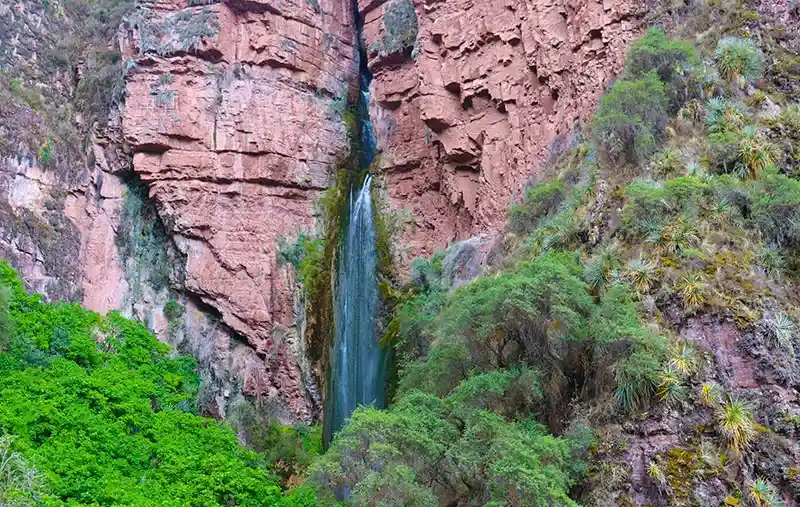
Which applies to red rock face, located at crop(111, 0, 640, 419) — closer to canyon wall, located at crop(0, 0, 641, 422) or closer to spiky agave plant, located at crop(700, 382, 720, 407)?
canyon wall, located at crop(0, 0, 641, 422)

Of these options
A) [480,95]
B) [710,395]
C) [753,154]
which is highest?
[480,95]

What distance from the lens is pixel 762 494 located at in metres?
11.2

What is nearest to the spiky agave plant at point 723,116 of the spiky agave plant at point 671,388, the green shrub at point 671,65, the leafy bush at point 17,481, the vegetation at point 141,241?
the green shrub at point 671,65

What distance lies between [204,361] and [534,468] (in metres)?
18.0

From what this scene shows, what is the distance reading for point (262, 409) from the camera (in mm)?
26375

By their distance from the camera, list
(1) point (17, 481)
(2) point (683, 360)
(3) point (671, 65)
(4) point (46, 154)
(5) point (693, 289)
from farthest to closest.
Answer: (4) point (46, 154)
(3) point (671, 65)
(5) point (693, 289)
(1) point (17, 481)
(2) point (683, 360)

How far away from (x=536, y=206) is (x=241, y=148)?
13925mm

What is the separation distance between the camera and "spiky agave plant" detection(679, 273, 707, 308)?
1337 cm

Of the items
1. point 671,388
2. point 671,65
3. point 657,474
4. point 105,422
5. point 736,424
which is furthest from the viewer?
point 671,65

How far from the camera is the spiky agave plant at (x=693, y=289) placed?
43.9 feet

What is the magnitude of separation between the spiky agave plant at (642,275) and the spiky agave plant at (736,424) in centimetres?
283

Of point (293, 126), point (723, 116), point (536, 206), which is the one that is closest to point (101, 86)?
point (293, 126)

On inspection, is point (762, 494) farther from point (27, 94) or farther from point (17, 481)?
point (27, 94)

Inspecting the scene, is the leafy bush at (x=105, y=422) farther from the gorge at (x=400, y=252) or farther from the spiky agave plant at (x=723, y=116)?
the spiky agave plant at (x=723, y=116)
